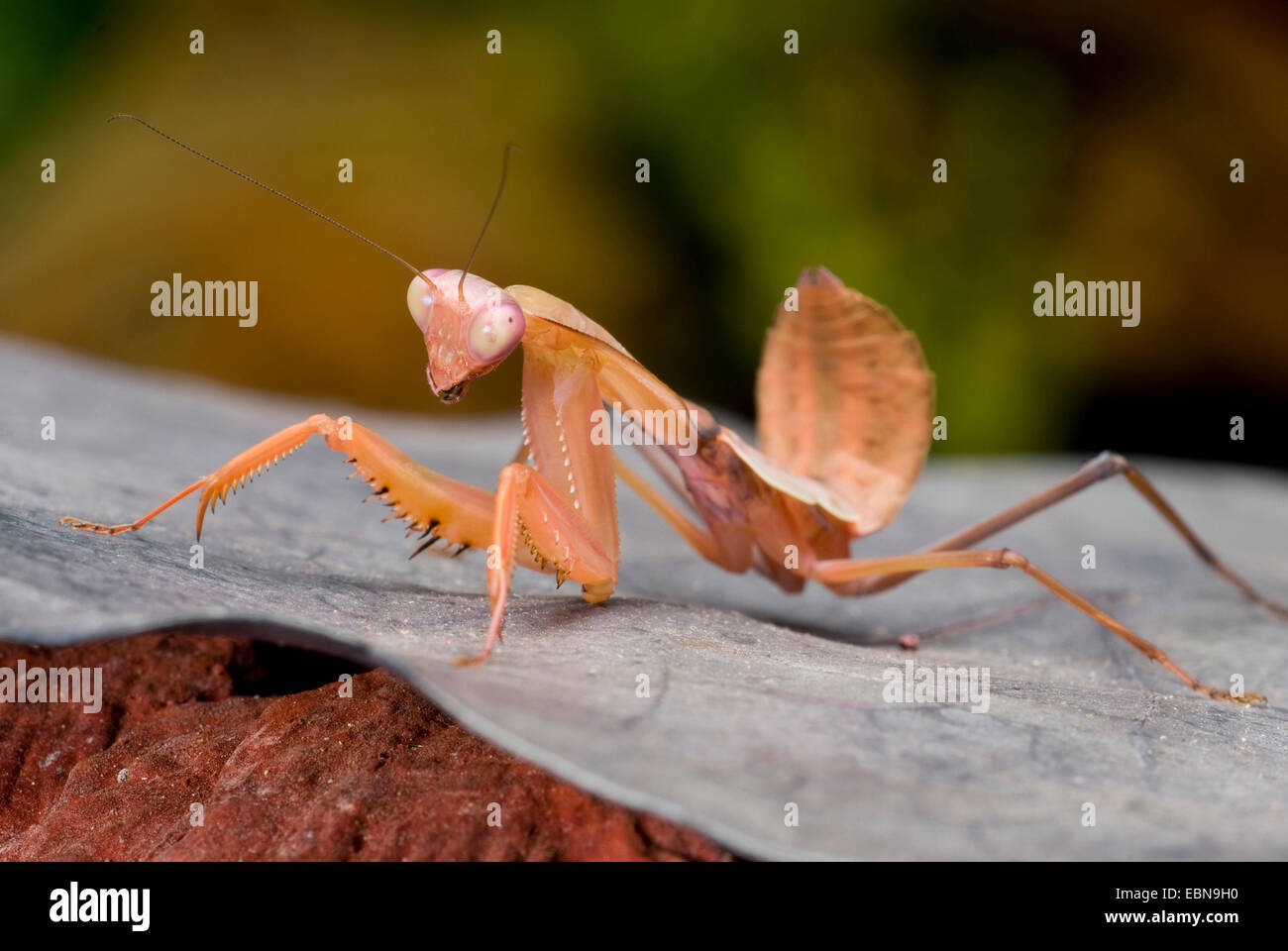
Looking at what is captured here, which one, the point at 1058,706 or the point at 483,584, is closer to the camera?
the point at 1058,706

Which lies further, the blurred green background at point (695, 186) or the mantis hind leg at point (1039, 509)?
the blurred green background at point (695, 186)

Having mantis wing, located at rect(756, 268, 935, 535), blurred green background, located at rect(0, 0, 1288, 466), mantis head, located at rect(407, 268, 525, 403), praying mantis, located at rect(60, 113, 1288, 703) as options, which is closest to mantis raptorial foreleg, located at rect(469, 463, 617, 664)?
praying mantis, located at rect(60, 113, 1288, 703)

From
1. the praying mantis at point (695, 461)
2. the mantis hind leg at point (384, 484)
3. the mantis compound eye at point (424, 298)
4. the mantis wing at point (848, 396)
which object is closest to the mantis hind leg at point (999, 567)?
the praying mantis at point (695, 461)

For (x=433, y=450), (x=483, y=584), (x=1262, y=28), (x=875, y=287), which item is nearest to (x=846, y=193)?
(x=875, y=287)

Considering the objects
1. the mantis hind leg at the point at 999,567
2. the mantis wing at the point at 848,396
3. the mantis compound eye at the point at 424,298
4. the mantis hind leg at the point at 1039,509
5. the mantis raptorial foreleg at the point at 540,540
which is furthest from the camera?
the mantis wing at the point at 848,396

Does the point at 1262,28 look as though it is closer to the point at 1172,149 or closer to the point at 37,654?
the point at 1172,149

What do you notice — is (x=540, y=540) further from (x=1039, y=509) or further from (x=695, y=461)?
(x=1039, y=509)

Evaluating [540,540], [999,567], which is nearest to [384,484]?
[540,540]

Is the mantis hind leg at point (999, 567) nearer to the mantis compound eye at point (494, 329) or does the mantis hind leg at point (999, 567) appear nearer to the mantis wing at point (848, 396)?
the mantis wing at point (848, 396)
